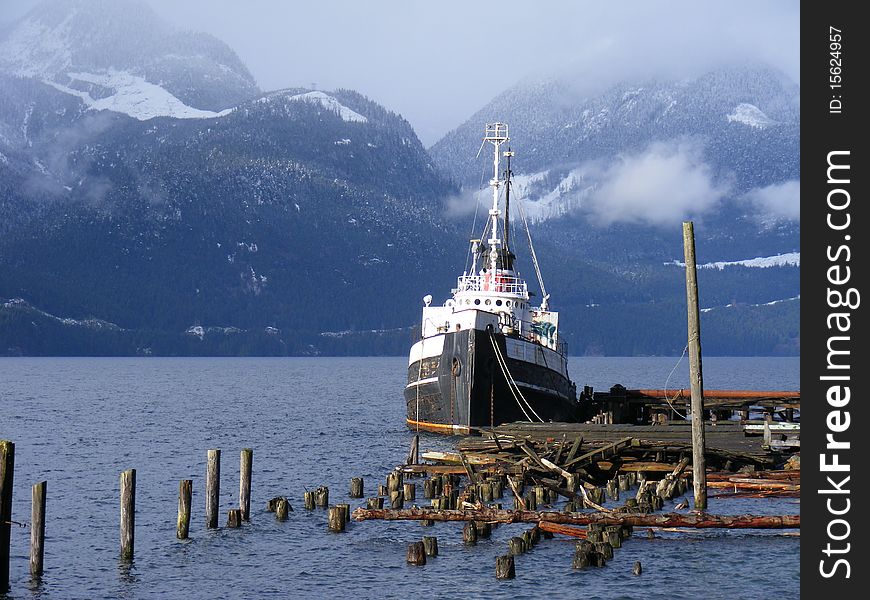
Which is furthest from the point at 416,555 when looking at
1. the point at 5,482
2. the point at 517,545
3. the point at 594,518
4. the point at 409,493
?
the point at 5,482

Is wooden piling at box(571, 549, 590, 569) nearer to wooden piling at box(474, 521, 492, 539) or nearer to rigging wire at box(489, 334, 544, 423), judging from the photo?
wooden piling at box(474, 521, 492, 539)

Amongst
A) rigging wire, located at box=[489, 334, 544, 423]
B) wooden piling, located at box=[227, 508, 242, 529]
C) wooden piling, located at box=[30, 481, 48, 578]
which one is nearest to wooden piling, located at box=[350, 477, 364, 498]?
wooden piling, located at box=[227, 508, 242, 529]

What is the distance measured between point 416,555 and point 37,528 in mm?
10103

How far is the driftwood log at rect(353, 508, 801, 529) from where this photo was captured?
33.8 meters

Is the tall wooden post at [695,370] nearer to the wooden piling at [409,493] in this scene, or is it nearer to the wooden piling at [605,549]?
the wooden piling at [605,549]

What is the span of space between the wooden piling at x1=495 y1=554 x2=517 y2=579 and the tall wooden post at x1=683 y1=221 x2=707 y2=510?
239 inches

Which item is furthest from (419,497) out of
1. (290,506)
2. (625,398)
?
(625,398)

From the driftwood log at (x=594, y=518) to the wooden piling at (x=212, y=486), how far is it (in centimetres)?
446

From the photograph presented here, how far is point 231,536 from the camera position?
3981cm

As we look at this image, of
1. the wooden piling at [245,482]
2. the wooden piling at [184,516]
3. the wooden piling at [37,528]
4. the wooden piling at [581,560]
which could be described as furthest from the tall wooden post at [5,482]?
the wooden piling at [581,560]

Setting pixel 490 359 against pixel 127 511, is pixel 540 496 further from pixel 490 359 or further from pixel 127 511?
pixel 490 359

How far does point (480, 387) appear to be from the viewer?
6806 cm

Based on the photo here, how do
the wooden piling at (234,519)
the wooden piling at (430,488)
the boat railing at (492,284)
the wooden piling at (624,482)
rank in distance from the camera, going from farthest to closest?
the boat railing at (492,284) → the wooden piling at (624,482) → the wooden piling at (430,488) → the wooden piling at (234,519)

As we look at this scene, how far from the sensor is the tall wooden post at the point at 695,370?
34781mm
